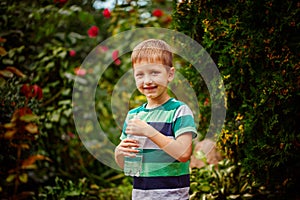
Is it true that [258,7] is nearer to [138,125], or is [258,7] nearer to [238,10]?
Answer: [238,10]

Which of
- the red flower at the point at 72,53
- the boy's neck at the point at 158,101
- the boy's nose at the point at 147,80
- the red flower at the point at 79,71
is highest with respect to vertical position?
the red flower at the point at 72,53

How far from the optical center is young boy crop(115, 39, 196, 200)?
6.53 ft

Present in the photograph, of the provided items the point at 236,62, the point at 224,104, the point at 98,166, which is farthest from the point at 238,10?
the point at 98,166

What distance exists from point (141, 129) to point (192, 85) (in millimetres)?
1332

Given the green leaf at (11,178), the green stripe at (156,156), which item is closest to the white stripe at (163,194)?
the green stripe at (156,156)

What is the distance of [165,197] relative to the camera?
79.8 inches

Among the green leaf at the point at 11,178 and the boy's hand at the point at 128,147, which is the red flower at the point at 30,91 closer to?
the green leaf at the point at 11,178

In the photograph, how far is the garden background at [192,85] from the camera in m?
2.72

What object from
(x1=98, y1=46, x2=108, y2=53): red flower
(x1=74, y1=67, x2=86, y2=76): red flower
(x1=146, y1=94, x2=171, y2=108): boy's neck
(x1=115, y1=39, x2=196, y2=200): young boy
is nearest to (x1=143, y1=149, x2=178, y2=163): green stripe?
(x1=115, y1=39, x2=196, y2=200): young boy

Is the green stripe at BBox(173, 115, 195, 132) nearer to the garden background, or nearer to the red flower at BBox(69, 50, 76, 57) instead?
the garden background

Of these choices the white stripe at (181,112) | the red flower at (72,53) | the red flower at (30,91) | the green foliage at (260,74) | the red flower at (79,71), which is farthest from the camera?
the red flower at (72,53)

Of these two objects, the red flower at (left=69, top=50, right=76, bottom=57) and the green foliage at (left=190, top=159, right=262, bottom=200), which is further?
the red flower at (left=69, top=50, right=76, bottom=57)

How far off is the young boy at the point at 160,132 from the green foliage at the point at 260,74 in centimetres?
85

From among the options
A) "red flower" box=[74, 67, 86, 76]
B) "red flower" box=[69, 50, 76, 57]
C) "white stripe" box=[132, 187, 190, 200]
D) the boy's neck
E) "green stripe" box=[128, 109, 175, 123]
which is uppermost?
"red flower" box=[69, 50, 76, 57]
